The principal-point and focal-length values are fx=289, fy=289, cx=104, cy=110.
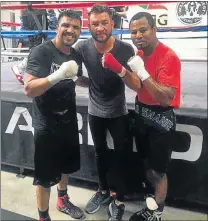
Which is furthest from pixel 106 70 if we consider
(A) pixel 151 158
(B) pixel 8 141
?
(B) pixel 8 141

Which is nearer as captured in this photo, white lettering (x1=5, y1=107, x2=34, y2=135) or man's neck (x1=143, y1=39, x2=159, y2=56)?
man's neck (x1=143, y1=39, x2=159, y2=56)

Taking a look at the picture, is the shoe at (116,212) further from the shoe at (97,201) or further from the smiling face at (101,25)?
the smiling face at (101,25)

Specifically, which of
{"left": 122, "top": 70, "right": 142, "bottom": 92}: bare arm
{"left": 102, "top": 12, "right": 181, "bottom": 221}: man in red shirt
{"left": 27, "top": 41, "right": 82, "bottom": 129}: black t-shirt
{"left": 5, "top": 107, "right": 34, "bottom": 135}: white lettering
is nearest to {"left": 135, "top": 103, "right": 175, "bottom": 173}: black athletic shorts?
{"left": 102, "top": 12, "right": 181, "bottom": 221}: man in red shirt

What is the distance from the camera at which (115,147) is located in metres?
0.88

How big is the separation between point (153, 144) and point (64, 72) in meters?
0.31

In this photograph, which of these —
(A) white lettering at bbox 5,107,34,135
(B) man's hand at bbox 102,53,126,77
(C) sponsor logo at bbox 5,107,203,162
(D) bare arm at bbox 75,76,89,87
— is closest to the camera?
(B) man's hand at bbox 102,53,126,77

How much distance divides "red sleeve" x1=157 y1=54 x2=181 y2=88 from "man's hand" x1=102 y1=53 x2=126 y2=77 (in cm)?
9

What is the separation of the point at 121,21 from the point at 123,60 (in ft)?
0.33

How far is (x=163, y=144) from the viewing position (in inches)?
31.6

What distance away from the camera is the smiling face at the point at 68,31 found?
74 centimetres

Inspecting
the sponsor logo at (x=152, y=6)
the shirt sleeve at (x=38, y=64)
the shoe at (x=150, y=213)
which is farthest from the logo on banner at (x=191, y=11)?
the shoe at (x=150, y=213)

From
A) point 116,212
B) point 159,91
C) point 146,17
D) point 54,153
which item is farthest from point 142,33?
point 116,212

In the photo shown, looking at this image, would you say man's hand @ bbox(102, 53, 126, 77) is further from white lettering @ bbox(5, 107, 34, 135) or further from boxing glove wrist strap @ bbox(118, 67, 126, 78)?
white lettering @ bbox(5, 107, 34, 135)

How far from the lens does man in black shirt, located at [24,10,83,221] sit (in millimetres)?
748
